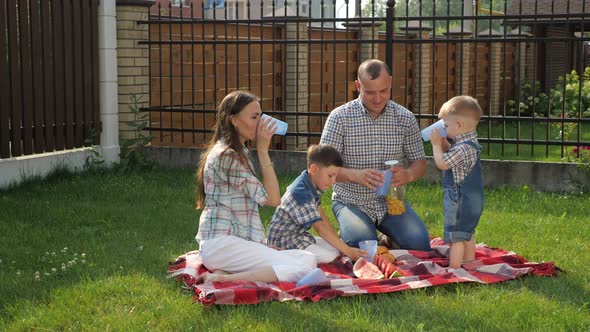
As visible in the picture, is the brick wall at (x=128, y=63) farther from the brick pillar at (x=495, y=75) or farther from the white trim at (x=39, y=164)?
the brick pillar at (x=495, y=75)

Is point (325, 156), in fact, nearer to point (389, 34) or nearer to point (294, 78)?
point (389, 34)

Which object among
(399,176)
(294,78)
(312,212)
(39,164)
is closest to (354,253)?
(312,212)

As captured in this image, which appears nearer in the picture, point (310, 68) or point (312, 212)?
point (312, 212)

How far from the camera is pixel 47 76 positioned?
30.0 ft

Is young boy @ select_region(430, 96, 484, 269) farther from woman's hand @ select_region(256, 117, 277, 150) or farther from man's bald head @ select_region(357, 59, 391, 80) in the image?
woman's hand @ select_region(256, 117, 277, 150)

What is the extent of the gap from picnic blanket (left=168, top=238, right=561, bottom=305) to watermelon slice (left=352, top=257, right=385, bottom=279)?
2.1 inches

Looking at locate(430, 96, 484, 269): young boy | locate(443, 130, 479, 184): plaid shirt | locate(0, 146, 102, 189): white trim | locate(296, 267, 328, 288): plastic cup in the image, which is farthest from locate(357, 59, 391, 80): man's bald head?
locate(0, 146, 102, 189): white trim

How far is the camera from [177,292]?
487 centimetres

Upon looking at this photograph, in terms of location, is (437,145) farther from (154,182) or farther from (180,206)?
(154,182)

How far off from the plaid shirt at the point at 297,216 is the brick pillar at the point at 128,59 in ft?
16.6

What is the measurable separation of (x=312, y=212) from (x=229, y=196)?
0.58 meters

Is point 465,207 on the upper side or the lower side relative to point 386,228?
upper

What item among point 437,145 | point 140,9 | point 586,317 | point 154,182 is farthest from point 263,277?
point 140,9

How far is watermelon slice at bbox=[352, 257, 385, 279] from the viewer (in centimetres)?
523
